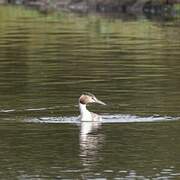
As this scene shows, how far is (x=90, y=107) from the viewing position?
109 feet

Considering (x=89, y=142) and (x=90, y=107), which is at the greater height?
(x=89, y=142)

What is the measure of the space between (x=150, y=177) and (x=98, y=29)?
5621cm

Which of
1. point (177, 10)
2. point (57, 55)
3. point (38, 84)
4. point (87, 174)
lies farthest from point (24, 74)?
point (177, 10)

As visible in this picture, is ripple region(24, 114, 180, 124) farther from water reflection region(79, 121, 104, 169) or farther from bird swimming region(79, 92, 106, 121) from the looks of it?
water reflection region(79, 121, 104, 169)

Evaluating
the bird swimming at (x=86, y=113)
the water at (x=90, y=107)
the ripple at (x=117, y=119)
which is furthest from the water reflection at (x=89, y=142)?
the ripple at (x=117, y=119)

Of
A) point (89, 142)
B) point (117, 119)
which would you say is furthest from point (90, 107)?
point (89, 142)

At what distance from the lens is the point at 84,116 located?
1140 inches

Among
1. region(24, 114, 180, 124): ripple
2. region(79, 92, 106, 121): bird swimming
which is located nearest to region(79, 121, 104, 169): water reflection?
region(79, 92, 106, 121): bird swimming

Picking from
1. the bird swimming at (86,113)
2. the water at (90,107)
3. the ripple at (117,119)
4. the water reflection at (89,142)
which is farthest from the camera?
the bird swimming at (86,113)

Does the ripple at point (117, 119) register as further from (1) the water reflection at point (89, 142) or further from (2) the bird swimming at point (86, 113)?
(1) the water reflection at point (89, 142)

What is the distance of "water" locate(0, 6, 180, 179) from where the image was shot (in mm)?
22594

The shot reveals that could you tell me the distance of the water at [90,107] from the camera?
22.6 m

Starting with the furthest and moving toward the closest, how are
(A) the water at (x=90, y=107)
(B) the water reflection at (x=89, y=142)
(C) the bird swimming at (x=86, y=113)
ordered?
1. (C) the bird swimming at (x=86, y=113)
2. (B) the water reflection at (x=89, y=142)
3. (A) the water at (x=90, y=107)

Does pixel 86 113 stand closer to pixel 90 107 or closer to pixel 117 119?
pixel 117 119
